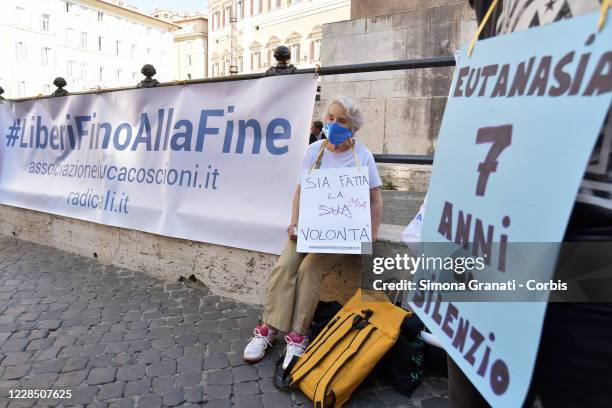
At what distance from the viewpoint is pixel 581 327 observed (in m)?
0.80

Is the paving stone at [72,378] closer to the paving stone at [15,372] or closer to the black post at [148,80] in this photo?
the paving stone at [15,372]

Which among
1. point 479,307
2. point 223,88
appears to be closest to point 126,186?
point 223,88

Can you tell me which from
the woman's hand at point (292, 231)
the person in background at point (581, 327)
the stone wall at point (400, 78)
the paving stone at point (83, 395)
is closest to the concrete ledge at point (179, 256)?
the woman's hand at point (292, 231)

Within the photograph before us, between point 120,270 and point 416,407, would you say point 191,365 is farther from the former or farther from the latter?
point 120,270

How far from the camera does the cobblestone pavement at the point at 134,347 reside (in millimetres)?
2434

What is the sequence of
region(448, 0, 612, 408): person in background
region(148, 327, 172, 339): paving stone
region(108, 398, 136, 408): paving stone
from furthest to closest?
region(148, 327, 172, 339): paving stone
region(108, 398, 136, 408): paving stone
region(448, 0, 612, 408): person in background

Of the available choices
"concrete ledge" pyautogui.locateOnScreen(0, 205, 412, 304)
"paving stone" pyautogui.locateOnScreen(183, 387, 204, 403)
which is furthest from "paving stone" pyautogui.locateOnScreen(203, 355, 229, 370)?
"concrete ledge" pyautogui.locateOnScreen(0, 205, 412, 304)

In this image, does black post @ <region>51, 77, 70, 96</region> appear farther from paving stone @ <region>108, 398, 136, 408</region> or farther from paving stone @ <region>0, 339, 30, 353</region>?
paving stone @ <region>108, 398, 136, 408</region>

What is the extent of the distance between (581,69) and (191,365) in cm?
259

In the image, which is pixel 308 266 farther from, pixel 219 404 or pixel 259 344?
pixel 219 404

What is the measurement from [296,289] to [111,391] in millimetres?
1203

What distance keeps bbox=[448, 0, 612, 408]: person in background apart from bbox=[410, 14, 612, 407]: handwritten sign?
40 millimetres

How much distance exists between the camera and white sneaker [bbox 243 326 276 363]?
9.16ft

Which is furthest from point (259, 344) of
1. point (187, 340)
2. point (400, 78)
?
point (400, 78)
